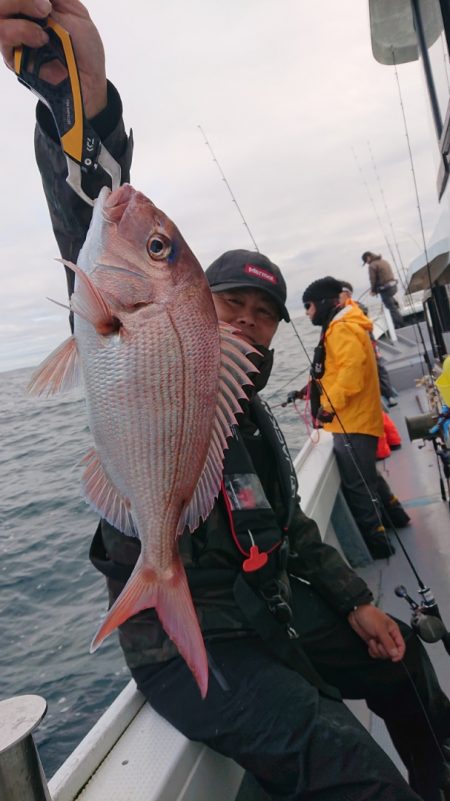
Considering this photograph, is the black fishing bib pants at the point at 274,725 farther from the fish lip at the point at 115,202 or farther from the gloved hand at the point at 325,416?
the gloved hand at the point at 325,416

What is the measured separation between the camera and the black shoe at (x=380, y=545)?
14.0 ft

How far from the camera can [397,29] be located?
456 cm

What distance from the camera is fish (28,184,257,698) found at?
3.70 ft

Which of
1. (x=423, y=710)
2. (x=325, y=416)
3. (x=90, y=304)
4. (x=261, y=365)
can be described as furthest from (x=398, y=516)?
(x=90, y=304)

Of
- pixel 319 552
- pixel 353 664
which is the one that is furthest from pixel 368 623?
pixel 319 552

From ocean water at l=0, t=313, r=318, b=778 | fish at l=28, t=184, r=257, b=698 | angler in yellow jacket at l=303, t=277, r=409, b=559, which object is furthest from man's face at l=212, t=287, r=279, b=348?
angler in yellow jacket at l=303, t=277, r=409, b=559

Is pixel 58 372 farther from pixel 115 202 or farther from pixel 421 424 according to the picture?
pixel 421 424

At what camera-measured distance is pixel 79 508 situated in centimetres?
788

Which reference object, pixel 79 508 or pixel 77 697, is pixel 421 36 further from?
pixel 79 508

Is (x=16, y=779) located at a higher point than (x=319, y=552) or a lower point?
higher

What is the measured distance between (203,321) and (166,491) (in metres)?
Answer: 0.38

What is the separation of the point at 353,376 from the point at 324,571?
2.51 metres

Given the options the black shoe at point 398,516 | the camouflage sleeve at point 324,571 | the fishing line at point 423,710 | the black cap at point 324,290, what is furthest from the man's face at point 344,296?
the fishing line at point 423,710

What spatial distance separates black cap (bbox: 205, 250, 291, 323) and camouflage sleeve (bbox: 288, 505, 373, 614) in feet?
3.05
